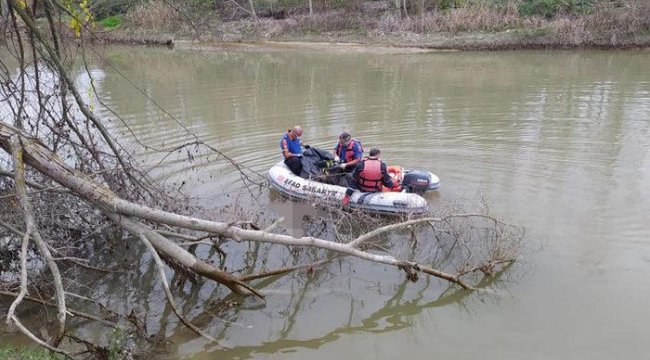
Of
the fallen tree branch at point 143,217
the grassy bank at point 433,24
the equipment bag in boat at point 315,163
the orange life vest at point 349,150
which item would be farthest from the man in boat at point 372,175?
the grassy bank at point 433,24

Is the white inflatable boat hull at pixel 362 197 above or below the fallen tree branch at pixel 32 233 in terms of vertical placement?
below

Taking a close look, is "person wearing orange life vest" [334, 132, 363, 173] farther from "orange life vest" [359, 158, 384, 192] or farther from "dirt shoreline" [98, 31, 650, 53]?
"dirt shoreline" [98, 31, 650, 53]

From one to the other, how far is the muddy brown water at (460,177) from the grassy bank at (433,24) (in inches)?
101

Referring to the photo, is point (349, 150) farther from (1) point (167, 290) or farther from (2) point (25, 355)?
(2) point (25, 355)

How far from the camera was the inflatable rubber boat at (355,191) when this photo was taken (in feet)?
29.1

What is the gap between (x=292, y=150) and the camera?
34.0ft

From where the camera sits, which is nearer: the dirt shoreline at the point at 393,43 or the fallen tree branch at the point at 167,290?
the fallen tree branch at the point at 167,290

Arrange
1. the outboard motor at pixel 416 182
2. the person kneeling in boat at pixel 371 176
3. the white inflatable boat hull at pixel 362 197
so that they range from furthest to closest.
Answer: the outboard motor at pixel 416 182 < the person kneeling in boat at pixel 371 176 < the white inflatable boat hull at pixel 362 197

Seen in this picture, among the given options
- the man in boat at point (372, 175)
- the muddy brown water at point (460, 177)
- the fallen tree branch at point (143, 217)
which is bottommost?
the muddy brown water at point (460, 177)

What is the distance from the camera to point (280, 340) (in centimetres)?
631

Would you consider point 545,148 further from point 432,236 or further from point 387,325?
point 387,325

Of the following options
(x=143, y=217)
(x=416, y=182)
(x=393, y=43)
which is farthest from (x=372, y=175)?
(x=393, y=43)

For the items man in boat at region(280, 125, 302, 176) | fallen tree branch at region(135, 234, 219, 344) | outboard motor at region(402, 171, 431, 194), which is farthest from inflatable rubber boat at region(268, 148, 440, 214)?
fallen tree branch at region(135, 234, 219, 344)

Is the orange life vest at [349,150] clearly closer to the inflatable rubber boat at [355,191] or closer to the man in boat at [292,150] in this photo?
the inflatable rubber boat at [355,191]
